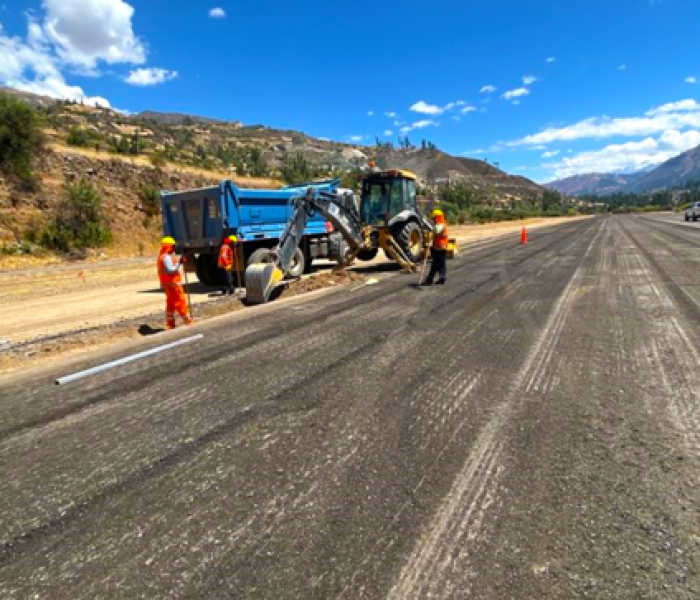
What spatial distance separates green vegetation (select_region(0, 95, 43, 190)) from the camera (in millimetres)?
23359

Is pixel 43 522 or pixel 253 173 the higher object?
pixel 253 173

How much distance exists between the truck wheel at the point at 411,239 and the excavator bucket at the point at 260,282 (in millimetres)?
5028

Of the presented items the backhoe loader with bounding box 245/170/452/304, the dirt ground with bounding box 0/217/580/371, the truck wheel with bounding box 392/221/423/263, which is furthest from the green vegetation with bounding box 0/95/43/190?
the truck wheel with bounding box 392/221/423/263

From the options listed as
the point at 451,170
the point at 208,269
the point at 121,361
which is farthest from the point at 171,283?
the point at 451,170

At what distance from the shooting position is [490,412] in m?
3.92

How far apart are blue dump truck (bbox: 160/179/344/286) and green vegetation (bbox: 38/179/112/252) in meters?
12.8

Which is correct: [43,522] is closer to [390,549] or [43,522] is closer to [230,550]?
[230,550]

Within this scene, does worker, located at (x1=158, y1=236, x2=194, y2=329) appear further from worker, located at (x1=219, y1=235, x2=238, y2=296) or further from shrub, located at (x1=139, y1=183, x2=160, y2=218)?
shrub, located at (x1=139, y1=183, x2=160, y2=218)

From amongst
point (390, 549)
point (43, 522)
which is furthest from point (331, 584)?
point (43, 522)

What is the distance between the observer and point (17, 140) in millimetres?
23812

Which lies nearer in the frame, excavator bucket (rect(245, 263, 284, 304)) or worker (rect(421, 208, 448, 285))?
excavator bucket (rect(245, 263, 284, 304))

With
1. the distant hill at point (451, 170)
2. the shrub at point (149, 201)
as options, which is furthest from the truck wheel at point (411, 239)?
the distant hill at point (451, 170)

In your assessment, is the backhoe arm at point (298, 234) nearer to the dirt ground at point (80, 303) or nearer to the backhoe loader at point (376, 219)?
the backhoe loader at point (376, 219)

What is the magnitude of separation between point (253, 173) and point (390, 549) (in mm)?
51979
